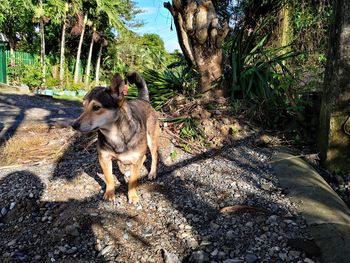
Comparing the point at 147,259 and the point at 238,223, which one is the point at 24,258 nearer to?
the point at 147,259

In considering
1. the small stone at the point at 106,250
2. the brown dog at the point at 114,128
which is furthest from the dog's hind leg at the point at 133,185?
the small stone at the point at 106,250

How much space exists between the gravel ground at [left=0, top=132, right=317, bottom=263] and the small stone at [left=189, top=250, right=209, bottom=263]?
0.01m

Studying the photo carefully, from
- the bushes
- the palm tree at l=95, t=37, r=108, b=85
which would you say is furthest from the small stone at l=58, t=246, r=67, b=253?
the palm tree at l=95, t=37, r=108, b=85

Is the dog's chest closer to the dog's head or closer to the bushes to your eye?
the dog's head

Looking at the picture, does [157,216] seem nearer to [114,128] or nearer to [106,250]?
[106,250]

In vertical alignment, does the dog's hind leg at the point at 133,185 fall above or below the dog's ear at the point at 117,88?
below

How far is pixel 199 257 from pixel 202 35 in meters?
4.44

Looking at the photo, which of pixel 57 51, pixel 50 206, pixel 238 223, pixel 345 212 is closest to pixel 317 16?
pixel 345 212

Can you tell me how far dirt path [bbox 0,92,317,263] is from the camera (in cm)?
274

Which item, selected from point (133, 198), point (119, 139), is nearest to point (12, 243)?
point (133, 198)

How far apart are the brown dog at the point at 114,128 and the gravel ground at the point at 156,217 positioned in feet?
1.05

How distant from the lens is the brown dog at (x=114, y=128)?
11.2 ft

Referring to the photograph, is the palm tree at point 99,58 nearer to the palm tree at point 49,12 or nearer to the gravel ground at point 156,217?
the palm tree at point 49,12

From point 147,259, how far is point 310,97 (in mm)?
4525
